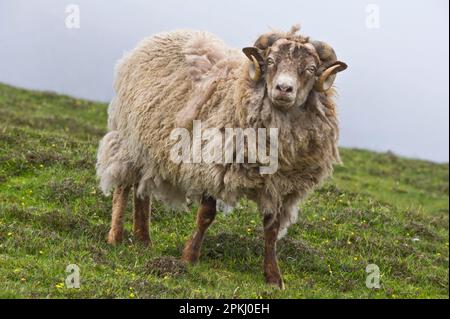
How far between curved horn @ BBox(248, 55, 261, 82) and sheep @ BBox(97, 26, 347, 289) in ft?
0.04

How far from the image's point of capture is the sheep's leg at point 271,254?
8891 mm

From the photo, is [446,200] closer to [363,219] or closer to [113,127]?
[363,219]

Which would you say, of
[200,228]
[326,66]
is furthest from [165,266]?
[326,66]

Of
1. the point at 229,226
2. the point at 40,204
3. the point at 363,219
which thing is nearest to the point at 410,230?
the point at 363,219

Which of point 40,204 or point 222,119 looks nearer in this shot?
point 222,119

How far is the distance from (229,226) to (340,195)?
143 inches

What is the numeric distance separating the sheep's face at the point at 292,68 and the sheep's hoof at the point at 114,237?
120 inches

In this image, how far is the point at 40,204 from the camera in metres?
11.4

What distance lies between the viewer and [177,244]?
1047cm

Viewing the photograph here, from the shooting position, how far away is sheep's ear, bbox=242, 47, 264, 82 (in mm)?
8695

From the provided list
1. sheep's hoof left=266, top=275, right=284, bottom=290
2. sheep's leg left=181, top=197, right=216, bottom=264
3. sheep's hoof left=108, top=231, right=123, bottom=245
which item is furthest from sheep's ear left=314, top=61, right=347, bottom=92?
sheep's hoof left=108, top=231, right=123, bottom=245

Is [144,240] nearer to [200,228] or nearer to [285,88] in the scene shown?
[200,228]

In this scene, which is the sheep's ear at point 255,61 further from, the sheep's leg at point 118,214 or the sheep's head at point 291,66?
the sheep's leg at point 118,214

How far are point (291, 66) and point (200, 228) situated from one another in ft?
7.53
